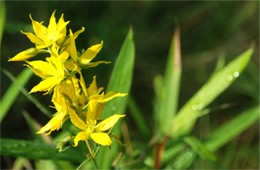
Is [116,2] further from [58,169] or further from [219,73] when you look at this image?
[58,169]

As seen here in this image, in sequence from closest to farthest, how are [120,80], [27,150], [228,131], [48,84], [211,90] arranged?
[48,84] < [27,150] < [120,80] < [211,90] < [228,131]

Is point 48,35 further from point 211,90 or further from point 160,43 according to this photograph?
point 160,43

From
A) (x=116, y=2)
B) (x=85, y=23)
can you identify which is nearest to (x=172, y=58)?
(x=85, y=23)

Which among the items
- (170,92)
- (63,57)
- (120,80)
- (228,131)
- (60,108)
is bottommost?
Answer: (228,131)

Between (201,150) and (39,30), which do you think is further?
(201,150)

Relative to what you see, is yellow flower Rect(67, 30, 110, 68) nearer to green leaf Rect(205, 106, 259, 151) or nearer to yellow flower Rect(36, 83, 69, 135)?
yellow flower Rect(36, 83, 69, 135)

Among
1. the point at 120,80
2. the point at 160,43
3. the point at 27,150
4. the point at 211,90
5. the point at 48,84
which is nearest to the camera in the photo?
the point at 48,84

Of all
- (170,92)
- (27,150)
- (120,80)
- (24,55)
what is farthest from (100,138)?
(170,92)
